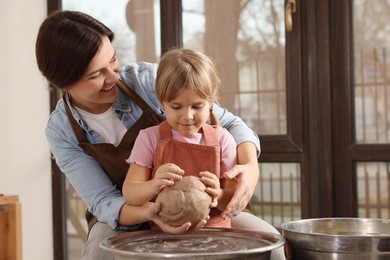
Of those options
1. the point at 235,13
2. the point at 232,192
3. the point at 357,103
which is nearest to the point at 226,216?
the point at 232,192

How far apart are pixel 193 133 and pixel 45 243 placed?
7.08 feet

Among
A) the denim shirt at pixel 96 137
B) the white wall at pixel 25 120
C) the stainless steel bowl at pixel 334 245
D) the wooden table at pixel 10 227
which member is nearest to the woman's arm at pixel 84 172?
the denim shirt at pixel 96 137

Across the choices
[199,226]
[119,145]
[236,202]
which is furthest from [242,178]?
[119,145]

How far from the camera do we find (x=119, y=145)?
1.96m

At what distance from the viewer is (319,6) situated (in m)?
2.89

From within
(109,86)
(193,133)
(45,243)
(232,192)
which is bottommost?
(45,243)

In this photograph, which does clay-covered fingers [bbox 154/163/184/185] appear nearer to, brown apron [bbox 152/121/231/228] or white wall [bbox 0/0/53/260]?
brown apron [bbox 152/121/231/228]

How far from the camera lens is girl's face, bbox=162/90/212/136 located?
1.65 m

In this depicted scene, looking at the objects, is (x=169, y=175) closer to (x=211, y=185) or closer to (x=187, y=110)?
(x=211, y=185)

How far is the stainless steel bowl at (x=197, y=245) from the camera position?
1.32m

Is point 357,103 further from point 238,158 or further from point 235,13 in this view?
point 238,158

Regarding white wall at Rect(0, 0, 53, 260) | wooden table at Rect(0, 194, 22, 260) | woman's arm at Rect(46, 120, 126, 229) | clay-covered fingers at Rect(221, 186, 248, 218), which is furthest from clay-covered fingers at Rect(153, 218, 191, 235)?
white wall at Rect(0, 0, 53, 260)

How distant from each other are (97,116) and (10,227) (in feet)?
4.39

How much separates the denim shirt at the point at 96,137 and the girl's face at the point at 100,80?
0.22 ft
